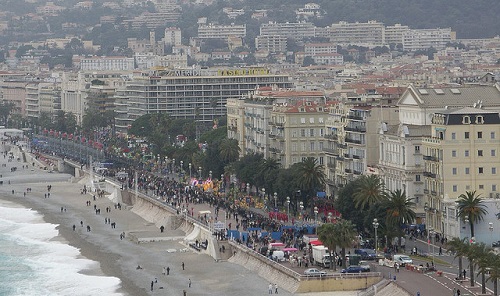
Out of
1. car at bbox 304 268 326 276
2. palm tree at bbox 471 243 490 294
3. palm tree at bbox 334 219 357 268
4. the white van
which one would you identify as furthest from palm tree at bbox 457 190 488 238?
palm tree at bbox 471 243 490 294

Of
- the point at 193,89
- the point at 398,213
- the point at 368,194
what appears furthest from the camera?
the point at 193,89

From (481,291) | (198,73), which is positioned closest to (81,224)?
(481,291)

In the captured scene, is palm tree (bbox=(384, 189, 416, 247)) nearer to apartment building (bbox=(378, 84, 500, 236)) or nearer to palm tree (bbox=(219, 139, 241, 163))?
apartment building (bbox=(378, 84, 500, 236))

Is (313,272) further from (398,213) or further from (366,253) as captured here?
(398,213)

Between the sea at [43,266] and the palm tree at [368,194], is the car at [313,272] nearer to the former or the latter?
the sea at [43,266]

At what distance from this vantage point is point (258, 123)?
120312 mm

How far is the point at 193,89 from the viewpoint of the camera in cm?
17288

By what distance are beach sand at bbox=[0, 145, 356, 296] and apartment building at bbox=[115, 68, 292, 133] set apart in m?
35.2

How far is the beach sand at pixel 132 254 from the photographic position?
249ft

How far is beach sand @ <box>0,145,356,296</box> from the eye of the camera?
75.9 meters

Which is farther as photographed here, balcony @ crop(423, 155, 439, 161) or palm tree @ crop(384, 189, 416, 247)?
balcony @ crop(423, 155, 439, 161)

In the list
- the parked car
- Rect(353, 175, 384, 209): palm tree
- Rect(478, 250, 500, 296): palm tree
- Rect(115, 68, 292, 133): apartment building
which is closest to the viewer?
Rect(478, 250, 500, 296): palm tree

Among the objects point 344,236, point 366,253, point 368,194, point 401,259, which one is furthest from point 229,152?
point 344,236

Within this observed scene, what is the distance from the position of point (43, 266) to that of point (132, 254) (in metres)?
5.41
